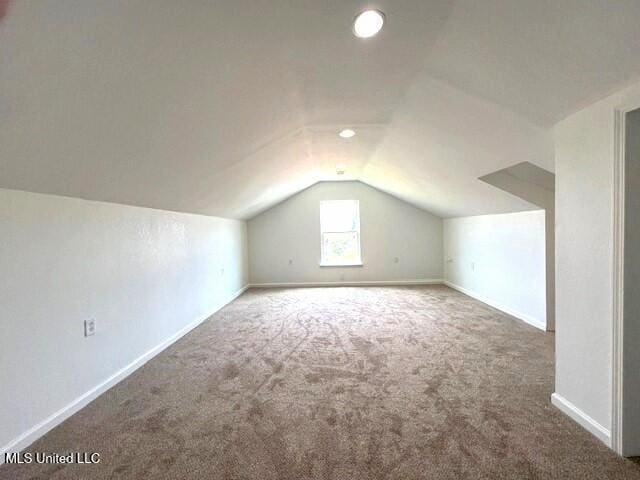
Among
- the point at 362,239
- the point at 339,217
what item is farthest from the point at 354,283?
the point at 339,217

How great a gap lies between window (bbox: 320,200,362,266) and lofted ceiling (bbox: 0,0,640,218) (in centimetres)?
411

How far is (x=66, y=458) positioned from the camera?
175 cm

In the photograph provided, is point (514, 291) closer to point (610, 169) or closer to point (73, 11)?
point (610, 169)

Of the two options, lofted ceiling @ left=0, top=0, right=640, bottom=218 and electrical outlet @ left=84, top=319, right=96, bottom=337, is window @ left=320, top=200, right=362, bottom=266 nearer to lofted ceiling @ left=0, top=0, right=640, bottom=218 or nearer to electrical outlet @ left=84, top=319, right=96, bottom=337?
lofted ceiling @ left=0, top=0, right=640, bottom=218

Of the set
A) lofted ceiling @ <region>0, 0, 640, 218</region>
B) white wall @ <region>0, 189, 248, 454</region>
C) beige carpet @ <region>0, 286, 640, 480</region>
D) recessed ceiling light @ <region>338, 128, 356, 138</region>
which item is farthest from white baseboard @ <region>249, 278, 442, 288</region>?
lofted ceiling @ <region>0, 0, 640, 218</region>

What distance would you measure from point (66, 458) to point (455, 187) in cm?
452

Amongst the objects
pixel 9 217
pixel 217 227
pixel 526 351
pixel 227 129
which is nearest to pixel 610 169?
pixel 526 351

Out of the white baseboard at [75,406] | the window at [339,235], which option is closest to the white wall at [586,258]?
the white baseboard at [75,406]

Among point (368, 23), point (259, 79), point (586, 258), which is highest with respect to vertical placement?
point (368, 23)

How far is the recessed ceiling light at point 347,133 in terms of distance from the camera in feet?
11.4

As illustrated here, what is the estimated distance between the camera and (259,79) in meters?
2.05

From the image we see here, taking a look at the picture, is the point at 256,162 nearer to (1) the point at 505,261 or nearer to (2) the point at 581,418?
(2) the point at 581,418

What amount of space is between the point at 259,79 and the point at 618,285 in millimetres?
2245

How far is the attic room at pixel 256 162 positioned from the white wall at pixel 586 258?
12mm
